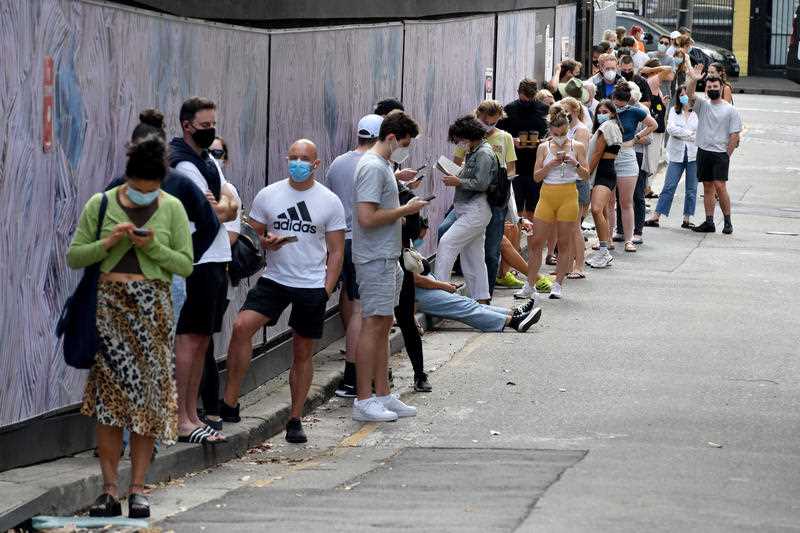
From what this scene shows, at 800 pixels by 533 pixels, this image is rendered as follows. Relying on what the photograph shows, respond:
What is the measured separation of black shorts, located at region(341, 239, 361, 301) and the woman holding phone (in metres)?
4.13

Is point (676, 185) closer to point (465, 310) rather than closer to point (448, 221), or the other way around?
point (448, 221)

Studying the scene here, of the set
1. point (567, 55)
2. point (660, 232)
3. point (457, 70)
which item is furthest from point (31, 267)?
point (567, 55)

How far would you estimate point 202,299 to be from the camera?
8.63 meters

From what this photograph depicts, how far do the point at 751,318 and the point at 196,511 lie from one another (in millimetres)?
7900

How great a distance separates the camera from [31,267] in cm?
775

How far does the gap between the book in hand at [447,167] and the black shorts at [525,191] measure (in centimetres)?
297

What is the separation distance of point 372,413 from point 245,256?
5.34ft

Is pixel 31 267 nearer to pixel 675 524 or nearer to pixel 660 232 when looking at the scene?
pixel 675 524

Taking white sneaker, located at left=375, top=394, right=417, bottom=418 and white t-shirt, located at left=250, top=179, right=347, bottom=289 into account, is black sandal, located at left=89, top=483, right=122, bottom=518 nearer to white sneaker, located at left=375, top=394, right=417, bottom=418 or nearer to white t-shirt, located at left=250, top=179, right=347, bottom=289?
white t-shirt, located at left=250, top=179, right=347, bottom=289

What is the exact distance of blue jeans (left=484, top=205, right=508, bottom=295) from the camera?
14.1 metres

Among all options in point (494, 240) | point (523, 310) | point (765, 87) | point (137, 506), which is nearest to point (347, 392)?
point (523, 310)

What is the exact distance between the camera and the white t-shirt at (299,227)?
369 inches

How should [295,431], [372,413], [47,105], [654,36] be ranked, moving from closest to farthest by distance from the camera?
[47,105] → [295,431] → [372,413] → [654,36]

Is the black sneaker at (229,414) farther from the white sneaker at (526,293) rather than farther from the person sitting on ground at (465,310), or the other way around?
the white sneaker at (526,293)
